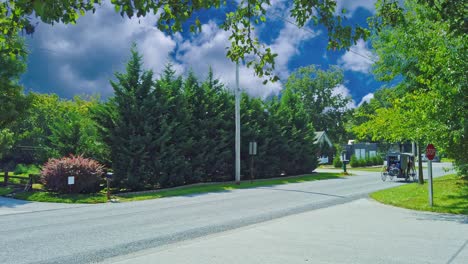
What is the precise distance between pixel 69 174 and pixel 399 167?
78.0 ft

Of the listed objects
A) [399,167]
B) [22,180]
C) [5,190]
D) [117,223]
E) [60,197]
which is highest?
[399,167]

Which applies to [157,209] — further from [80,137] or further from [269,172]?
[269,172]

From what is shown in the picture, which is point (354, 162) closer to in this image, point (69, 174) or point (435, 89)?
point (69, 174)

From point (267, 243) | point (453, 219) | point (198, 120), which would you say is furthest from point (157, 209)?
point (198, 120)

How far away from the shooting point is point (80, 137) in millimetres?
26156

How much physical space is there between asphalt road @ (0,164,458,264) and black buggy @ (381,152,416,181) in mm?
14116

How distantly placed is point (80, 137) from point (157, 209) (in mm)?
11907

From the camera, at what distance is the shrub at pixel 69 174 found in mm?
21641

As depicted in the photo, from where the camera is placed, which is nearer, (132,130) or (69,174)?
(69,174)

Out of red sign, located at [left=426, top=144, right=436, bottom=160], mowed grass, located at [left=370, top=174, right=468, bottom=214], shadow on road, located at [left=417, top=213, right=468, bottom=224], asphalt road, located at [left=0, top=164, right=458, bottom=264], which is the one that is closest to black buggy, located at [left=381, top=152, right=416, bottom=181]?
mowed grass, located at [left=370, top=174, right=468, bottom=214]

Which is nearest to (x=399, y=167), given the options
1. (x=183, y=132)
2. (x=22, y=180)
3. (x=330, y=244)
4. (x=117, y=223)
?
(x=183, y=132)

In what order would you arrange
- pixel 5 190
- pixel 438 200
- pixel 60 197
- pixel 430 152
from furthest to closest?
pixel 5 190 → pixel 60 197 → pixel 438 200 → pixel 430 152

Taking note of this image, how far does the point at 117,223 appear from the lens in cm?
1279

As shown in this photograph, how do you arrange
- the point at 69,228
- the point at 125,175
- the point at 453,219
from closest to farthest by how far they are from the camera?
the point at 69,228 → the point at 453,219 → the point at 125,175
